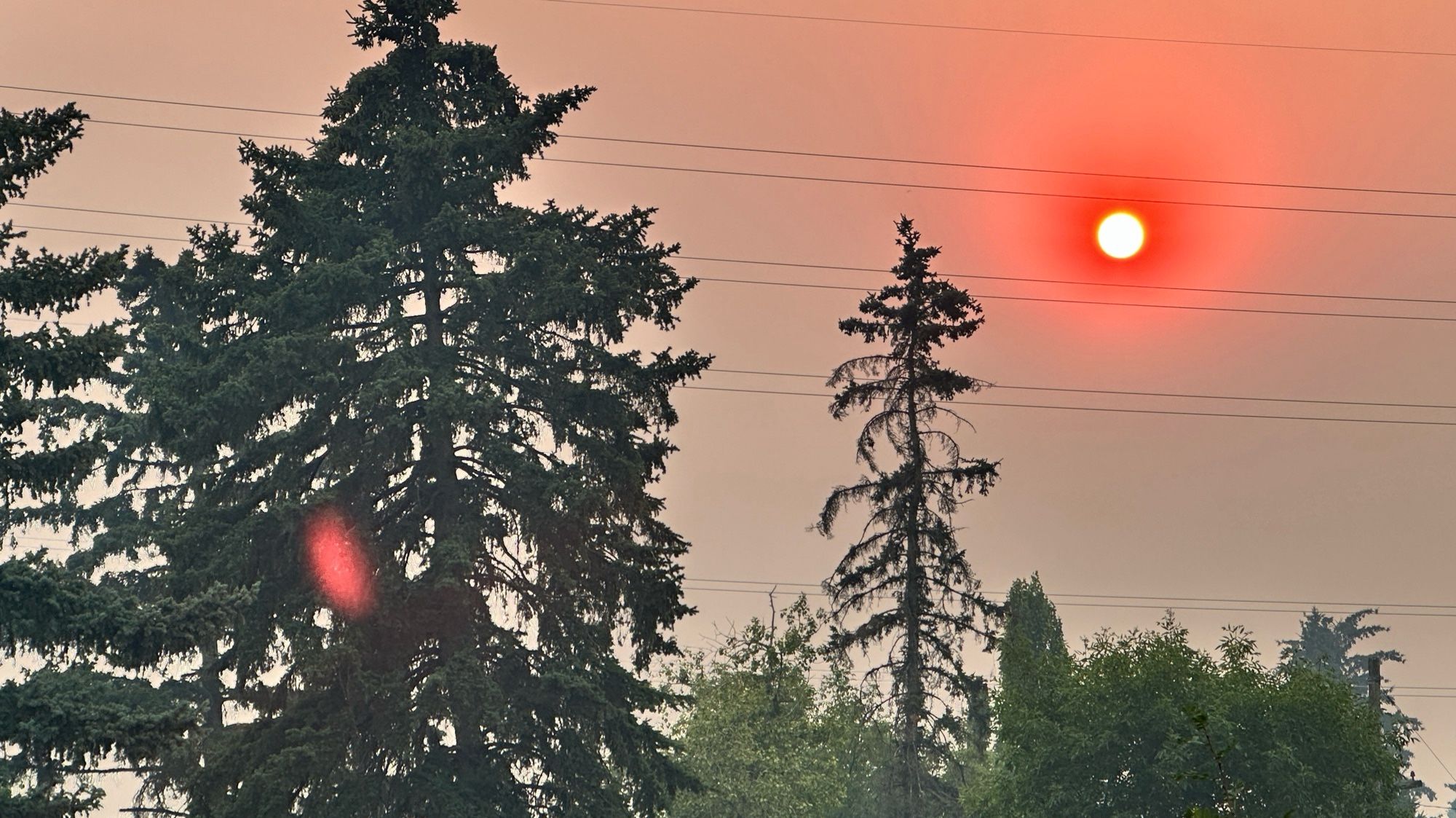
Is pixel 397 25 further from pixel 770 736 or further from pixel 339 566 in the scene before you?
pixel 770 736

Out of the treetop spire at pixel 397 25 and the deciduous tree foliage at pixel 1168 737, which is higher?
the treetop spire at pixel 397 25

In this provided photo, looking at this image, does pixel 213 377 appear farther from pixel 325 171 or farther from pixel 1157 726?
pixel 1157 726

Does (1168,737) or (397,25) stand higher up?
(397,25)

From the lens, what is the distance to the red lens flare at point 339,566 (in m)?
36.4

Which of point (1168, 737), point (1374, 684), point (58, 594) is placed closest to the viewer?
point (58, 594)

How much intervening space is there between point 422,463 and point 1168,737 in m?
27.8

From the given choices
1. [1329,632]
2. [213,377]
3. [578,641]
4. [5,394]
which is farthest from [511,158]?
[1329,632]

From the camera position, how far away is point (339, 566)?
36.6 m

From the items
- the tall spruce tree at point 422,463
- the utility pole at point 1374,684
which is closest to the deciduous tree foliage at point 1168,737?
the utility pole at point 1374,684

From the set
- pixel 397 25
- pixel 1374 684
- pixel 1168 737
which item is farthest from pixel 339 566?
pixel 1374 684

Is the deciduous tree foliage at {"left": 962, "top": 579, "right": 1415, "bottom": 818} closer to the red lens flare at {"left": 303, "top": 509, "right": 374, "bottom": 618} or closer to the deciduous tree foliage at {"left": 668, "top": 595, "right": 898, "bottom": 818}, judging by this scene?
the deciduous tree foliage at {"left": 668, "top": 595, "right": 898, "bottom": 818}

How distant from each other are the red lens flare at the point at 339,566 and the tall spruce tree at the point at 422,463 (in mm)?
82

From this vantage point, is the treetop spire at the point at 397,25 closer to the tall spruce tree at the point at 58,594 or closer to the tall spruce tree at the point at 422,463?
the tall spruce tree at the point at 422,463

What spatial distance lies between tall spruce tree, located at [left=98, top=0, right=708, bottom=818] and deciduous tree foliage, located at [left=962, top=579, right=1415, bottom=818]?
64.5ft
